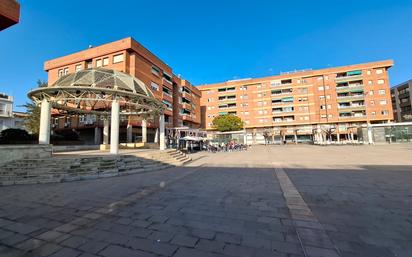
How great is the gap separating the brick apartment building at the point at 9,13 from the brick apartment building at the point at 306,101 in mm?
52033

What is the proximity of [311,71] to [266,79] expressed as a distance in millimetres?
12904

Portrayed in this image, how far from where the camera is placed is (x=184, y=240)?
3.40 meters

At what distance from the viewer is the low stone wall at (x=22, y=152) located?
32.6ft

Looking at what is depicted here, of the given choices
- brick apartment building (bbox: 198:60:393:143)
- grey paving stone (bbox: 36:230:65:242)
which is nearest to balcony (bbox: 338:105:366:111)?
brick apartment building (bbox: 198:60:393:143)

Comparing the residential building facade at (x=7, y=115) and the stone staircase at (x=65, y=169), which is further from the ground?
the residential building facade at (x=7, y=115)

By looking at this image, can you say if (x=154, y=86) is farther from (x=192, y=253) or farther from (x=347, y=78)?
(x=347, y=78)

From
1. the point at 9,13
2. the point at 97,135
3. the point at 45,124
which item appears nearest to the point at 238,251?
the point at 9,13

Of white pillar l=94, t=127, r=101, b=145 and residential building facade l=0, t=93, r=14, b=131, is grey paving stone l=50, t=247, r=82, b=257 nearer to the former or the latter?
white pillar l=94, t=127, r=101, b=145

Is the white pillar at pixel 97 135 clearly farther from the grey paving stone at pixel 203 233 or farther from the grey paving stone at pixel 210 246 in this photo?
the grey paving stone at pixel 210 246

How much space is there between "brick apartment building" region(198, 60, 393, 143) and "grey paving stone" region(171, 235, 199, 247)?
50651 mm

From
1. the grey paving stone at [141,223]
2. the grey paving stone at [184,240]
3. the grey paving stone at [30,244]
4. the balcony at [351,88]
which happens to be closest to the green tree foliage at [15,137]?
the grey paving stone at [30,244]

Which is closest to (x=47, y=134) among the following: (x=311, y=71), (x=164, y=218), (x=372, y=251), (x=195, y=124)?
(x=164, y=218)

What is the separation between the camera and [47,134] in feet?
43.1

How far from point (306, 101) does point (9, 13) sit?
63682 mm
